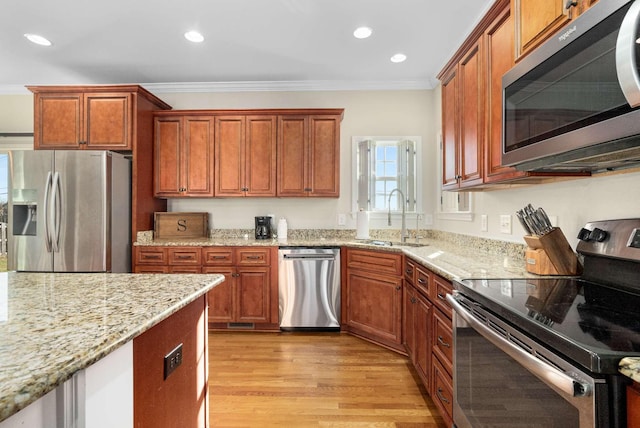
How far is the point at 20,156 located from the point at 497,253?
166 inches

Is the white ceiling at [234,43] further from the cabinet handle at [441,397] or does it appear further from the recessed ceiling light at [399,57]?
the cabinet handle at [441,397]

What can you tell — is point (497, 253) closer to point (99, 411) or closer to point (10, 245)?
point (99, 411)

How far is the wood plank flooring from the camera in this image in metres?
1.90

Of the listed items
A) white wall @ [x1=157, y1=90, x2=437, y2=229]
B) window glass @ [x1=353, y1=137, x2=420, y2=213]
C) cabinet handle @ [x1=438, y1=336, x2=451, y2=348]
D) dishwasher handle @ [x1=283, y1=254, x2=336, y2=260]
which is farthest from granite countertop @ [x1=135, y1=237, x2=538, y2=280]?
window glass @ [x1=353, y1=137, x2=420, y2=213]

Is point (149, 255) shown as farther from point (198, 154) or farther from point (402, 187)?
point (402, 187)

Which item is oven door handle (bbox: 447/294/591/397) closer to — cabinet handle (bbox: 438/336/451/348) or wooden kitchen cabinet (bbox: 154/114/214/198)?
cabinet handle (bbox: 438/336/451/348)

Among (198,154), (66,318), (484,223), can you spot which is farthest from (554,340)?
(198,154)

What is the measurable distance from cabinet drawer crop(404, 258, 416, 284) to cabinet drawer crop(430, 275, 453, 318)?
42cm

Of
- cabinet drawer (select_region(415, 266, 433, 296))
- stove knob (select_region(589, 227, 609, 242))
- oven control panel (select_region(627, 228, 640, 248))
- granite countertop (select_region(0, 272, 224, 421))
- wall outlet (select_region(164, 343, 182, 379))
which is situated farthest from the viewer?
cabinet drawer (select_region(415, 266, 433, 296))

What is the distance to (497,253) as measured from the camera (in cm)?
233

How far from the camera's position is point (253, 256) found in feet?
10.6

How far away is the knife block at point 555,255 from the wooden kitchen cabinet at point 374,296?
123 centimetres

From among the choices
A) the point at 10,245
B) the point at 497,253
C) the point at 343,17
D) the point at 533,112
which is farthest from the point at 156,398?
the point at 10,245

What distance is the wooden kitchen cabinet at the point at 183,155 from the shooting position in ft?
11.8
